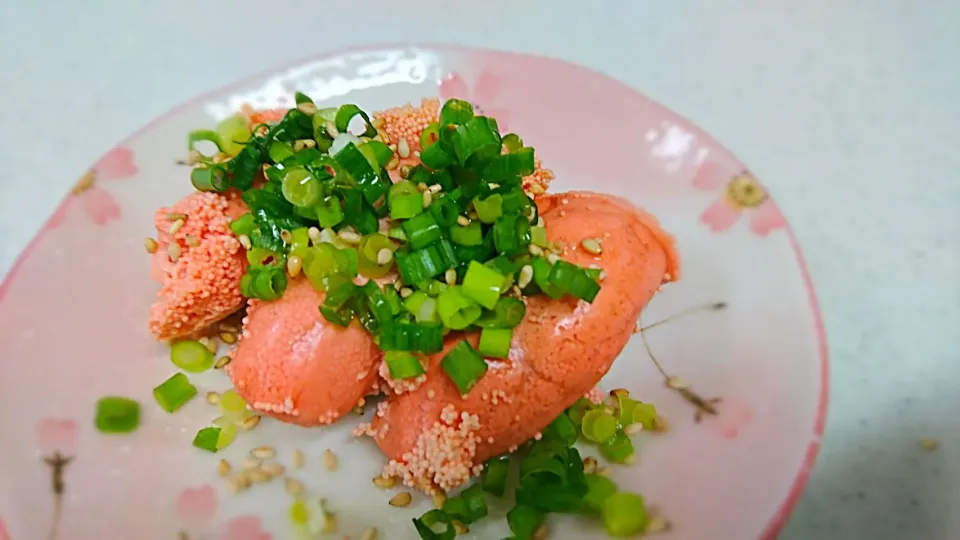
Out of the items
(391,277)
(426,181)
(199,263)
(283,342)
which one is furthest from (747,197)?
(199,263)

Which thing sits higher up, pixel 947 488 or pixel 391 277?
pixel 391 277

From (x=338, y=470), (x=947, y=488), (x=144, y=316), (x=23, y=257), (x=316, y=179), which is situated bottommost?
(x=338, y=470)

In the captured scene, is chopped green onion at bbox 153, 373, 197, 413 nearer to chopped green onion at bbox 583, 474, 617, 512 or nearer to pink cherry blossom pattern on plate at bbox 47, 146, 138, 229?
pink cherry blossom pattern on plate at bbox 47, 146, 138, 229

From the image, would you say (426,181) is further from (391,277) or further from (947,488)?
(947,488)

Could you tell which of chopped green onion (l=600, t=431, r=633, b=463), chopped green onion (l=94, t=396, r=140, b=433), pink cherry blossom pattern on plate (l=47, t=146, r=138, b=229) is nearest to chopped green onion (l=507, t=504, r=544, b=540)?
chopped green onion (l=600, t=431, r=633, b=463)

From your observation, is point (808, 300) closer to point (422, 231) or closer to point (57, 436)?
point (422, 231)

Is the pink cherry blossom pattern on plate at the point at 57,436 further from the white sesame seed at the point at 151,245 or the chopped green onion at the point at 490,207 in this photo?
the chopped green onion at the point at 490,207
